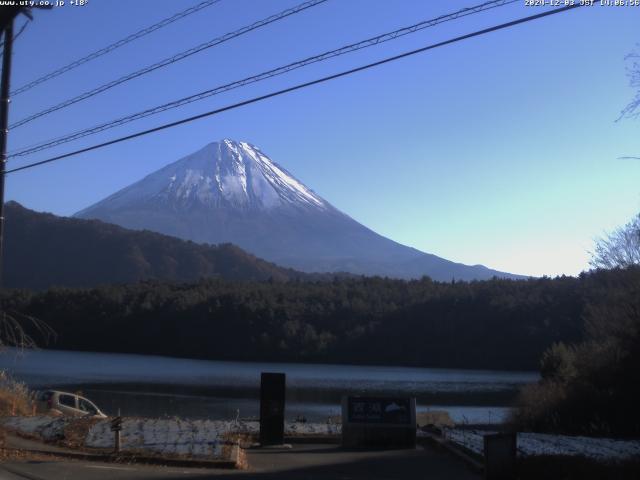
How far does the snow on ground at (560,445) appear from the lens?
15793mm

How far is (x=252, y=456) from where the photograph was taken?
16094mm

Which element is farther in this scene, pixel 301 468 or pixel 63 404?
pixel 63 404

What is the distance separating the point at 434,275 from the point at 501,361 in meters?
127

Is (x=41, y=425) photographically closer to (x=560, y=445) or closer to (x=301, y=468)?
(x=301, y=468)

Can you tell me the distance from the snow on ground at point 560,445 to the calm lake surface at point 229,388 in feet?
29.2

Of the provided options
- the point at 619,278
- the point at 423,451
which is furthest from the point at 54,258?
the point at 423,451

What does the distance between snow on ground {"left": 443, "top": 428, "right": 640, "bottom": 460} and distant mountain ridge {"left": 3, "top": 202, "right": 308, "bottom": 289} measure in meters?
114

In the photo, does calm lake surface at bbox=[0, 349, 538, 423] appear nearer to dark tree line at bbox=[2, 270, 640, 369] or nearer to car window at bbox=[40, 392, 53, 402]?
car window at bbox=[40, 392, 53, 402]

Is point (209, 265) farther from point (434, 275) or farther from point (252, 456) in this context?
point (252, 456)

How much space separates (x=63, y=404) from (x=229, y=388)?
21.5m

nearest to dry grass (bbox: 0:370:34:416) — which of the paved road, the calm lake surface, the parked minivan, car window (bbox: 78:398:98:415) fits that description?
the parked minivan

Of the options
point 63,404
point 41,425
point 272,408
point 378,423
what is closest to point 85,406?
point 63,404

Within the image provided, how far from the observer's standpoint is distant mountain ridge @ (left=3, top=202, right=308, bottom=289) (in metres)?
134

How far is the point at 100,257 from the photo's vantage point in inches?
5600
